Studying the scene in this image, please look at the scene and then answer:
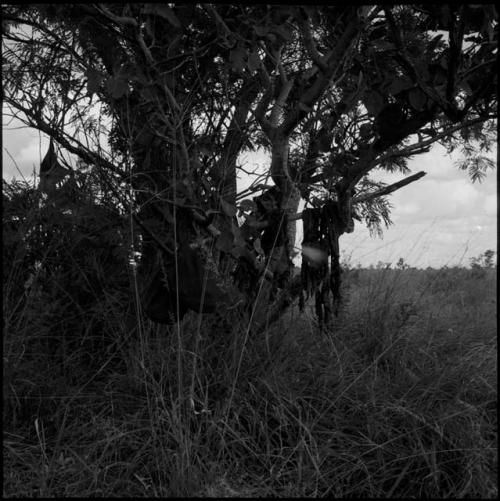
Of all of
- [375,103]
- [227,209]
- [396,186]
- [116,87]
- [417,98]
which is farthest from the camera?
[396,186]

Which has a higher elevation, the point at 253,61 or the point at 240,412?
the point at 253,61

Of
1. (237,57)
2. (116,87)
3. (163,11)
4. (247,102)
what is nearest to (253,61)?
(237,57)

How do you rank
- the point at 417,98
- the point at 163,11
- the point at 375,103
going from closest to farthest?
the point at 163,11
the point at 417,98
the point at 375,103

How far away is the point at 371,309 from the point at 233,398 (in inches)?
54.3

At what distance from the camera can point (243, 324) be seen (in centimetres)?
319

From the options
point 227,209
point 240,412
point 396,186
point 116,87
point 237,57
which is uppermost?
point 237,57

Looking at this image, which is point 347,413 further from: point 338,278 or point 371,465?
point 338,278

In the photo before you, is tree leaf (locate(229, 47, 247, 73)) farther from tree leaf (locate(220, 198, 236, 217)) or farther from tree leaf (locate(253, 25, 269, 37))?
tree leaf (locate(220, 198, 236, 217))

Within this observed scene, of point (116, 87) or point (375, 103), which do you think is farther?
point (375, 103)

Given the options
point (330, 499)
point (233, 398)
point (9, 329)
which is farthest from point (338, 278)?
point (9, 329)

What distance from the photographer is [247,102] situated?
3654mm

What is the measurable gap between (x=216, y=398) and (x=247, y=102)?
172cm

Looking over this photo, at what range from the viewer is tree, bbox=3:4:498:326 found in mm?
2627

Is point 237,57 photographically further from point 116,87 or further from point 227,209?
point 227,209
